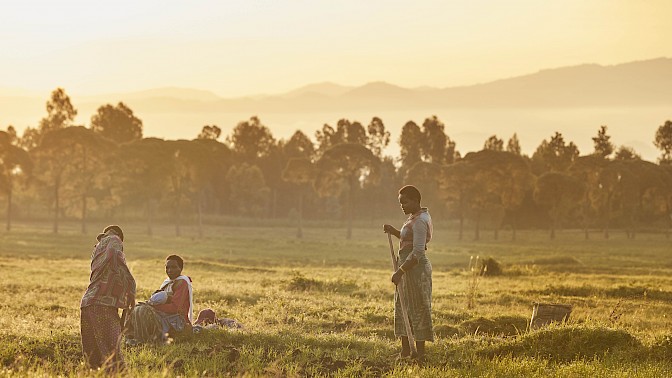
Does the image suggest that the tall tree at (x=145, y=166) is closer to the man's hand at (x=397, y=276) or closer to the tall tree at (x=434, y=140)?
the tall tree at (x=434, y=140)

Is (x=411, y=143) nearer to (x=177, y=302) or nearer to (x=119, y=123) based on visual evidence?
(x=119, y=123)

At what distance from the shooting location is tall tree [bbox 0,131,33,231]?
78.0 metres

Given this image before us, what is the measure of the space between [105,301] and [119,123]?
10805 cm

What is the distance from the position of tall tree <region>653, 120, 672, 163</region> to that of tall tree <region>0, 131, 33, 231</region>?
8284 centimetres

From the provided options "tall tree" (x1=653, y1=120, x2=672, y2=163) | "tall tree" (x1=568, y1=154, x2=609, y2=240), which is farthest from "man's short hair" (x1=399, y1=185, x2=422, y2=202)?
"tall tree" (x1=653, y1=120, x2=672, y2=163)

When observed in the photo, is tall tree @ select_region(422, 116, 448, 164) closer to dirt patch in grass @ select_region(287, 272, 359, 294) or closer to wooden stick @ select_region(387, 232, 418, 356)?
dirt patch in grass @ select_region(287, 272, 359, 294)

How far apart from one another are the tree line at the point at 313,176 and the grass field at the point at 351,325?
33901mm

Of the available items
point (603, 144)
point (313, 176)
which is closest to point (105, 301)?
point (313, 176)

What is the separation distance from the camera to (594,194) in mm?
89062

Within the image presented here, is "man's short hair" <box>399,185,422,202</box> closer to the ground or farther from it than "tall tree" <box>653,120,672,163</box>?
closer to the ground

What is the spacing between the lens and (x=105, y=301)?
42.1 ft

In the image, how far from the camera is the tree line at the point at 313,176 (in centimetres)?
8012

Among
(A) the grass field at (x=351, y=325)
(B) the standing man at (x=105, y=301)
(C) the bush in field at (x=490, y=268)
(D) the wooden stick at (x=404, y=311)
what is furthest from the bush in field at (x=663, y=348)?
(C) the bush in field at (x=490, y=268)

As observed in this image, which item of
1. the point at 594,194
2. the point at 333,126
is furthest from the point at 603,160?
the point at 333,126
